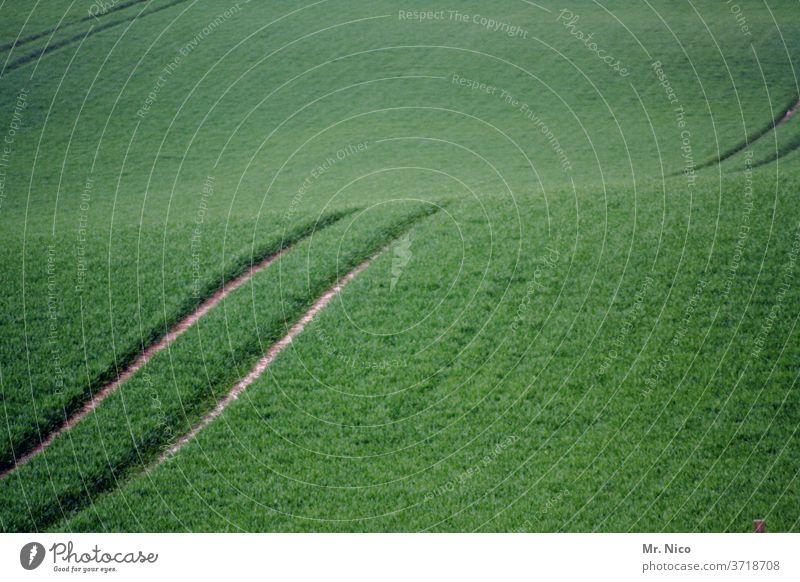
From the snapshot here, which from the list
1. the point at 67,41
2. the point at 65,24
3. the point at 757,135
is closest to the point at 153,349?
the point at 757,135

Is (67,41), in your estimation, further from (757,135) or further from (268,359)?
(757,135)

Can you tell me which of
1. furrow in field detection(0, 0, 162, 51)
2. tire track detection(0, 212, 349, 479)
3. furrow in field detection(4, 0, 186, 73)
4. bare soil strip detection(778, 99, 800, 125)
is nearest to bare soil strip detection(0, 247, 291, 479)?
tire track detection(0, 212, 349, 479)

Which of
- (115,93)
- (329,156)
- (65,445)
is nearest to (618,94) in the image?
(329,156)

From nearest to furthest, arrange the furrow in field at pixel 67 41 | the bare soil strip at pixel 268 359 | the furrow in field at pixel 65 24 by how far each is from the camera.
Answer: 1. the bare soil strip at pixel 268 359
2. the furrow in field at pixel 65 24
3. the furrow in field at pixel 67 41

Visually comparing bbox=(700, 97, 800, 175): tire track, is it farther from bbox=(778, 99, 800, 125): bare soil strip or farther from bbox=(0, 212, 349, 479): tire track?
bbox=(0, 212, 349, 479): tire track

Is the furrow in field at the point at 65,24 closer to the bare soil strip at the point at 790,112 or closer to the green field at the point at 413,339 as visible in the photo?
the green field at the point at 413,339
